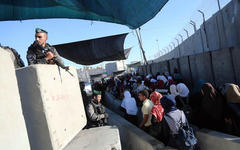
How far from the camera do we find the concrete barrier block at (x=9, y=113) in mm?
1055

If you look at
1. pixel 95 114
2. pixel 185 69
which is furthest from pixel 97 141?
pixel 185 69

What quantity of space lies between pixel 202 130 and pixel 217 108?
49cm

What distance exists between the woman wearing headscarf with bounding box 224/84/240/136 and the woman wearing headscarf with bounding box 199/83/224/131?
0.39 feet

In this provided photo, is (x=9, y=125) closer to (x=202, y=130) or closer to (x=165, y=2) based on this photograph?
(x=202, y=130)

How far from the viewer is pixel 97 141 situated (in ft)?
6.92

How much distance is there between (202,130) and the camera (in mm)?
3057

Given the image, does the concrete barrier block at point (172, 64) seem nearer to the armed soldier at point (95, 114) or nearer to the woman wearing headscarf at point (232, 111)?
the woman wearing headscarf at point (232, 111)

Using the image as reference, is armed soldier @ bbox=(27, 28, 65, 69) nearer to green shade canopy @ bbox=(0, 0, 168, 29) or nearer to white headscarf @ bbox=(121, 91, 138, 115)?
green shade canopy @ bbox=(0, 0, 168, 29)

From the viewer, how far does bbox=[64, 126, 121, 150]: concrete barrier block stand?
1.94 m

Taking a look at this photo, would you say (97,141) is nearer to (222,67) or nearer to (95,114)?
(95,114)

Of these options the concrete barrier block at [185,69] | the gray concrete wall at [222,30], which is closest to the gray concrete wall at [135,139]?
the concrete barrier block at [185,69]

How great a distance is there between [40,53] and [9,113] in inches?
40.9

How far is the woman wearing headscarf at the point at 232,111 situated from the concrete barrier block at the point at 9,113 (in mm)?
3226

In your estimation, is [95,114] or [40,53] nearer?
[40,53]
